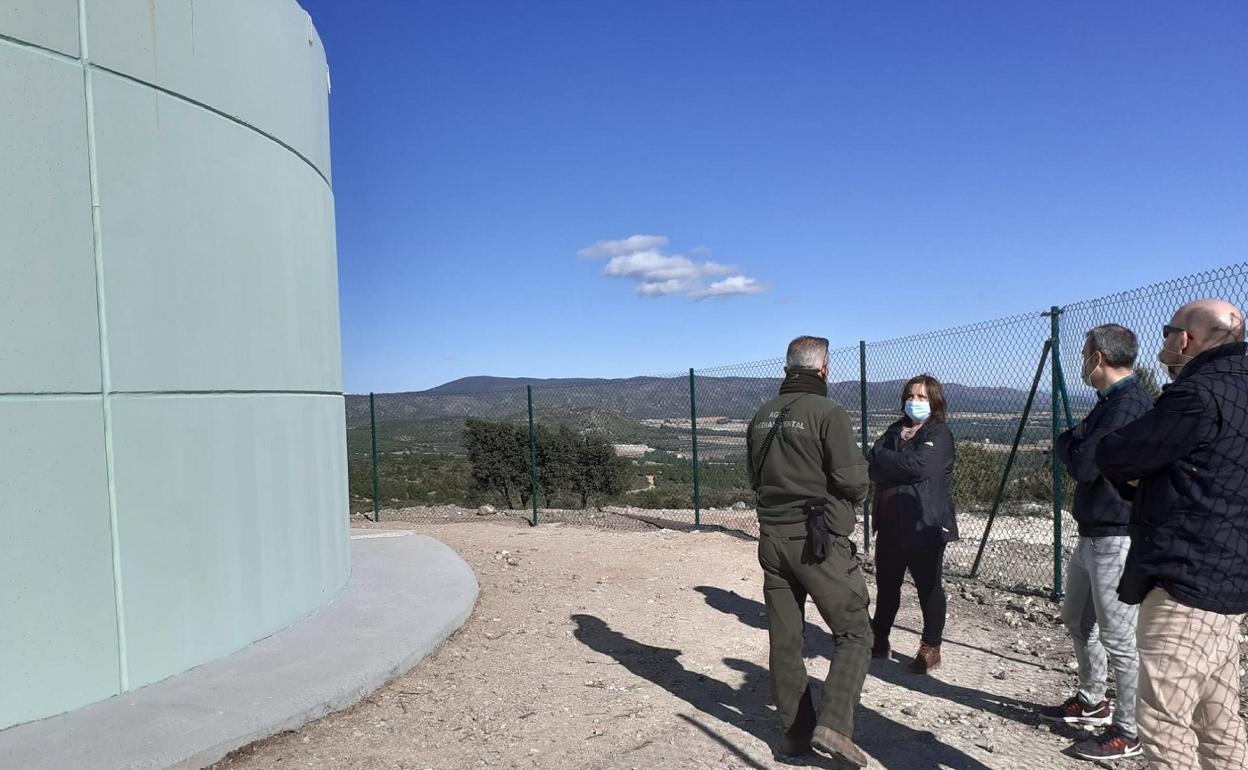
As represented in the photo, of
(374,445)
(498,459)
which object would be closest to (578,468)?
→ (498,459)

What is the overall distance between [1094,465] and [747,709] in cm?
218

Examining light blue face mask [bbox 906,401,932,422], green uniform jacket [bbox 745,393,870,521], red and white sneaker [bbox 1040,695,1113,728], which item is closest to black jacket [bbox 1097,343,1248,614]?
green uniform jacket [bbox 745,393,870,521]

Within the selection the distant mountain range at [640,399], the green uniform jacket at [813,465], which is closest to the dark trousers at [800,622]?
the green uniform jacket at [813,465]

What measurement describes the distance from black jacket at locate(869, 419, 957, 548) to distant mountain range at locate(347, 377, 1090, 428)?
7.53ft

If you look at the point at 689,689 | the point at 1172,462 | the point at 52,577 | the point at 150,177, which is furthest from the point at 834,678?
the point at 150,177

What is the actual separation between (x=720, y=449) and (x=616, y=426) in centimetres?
354

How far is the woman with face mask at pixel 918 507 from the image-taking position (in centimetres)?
489

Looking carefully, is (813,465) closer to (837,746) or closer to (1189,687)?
(837,746)

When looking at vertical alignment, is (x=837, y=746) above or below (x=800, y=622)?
below

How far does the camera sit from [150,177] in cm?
467

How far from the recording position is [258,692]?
4.49 meters

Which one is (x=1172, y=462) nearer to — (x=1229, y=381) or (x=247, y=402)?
(x=1229, y=381)

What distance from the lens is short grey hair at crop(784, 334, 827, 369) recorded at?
13.3 ft

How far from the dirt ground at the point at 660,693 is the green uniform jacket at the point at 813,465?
1.18 m
